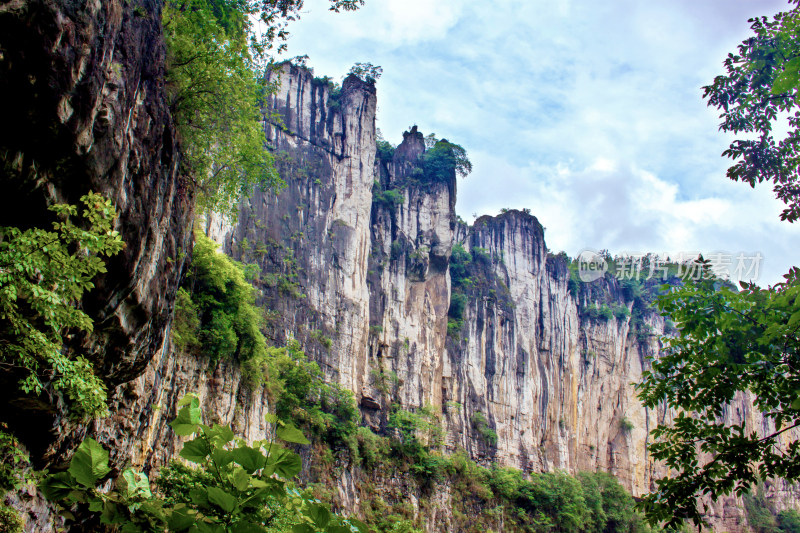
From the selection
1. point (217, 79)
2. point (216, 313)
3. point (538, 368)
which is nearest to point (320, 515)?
point (217, 79)

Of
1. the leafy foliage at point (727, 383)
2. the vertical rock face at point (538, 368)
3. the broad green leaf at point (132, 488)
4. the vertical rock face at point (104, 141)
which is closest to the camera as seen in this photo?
the broad green leaf at point (132, 488)

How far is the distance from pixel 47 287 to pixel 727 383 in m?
5.34

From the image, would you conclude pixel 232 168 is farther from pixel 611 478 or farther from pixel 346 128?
pixel 611 478

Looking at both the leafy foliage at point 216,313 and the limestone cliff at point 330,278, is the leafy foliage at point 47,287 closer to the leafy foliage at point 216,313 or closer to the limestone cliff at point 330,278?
the limestone cliff at point 330,278

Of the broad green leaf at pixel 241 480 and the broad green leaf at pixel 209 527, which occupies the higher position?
the broad green leaf at pixel 241 480

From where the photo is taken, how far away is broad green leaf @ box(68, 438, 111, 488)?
179 cm

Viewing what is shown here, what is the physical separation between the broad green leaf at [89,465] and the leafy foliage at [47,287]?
254 centimetres

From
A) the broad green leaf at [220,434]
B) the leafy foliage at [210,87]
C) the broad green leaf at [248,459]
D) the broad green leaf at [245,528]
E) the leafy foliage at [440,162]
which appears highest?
the leafy foliage at [440,162]

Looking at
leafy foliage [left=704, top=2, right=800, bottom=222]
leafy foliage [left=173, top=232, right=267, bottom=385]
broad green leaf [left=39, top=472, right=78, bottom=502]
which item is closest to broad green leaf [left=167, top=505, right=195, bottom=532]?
broad green leaf [left=39, top=472, right=78, bottom=502]

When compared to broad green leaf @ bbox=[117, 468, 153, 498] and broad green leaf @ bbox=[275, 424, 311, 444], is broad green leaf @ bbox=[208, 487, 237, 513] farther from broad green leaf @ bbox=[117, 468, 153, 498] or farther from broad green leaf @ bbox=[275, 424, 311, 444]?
broad green leaf @ bbox=[117, 468, 153, 498]

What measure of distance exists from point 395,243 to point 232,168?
2305cm

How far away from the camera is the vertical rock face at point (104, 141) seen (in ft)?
14.9

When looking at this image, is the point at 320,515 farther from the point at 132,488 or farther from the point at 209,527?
the point at 132,488

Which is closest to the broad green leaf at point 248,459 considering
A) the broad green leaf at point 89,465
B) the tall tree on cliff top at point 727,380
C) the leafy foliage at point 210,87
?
the broad green leaf at point 89,465
